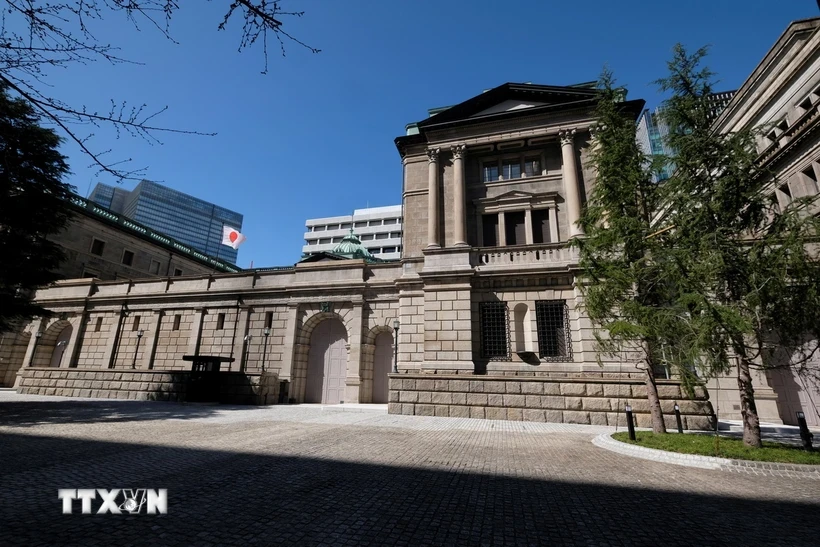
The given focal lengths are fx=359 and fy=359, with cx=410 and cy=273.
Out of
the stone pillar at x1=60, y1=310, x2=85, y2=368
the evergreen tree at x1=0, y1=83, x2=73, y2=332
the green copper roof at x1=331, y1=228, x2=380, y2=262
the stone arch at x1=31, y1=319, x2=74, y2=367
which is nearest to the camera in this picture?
the evergreen tree at x1=0, y1=83, x2=73, y2=332

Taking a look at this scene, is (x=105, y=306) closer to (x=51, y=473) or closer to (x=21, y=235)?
(x=21, y=235)

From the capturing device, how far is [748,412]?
862 centimetres

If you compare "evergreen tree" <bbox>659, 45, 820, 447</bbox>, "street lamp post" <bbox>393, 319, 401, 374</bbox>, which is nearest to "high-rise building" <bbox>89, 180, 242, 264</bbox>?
"street lamp post" <bbox>393, 319, 401, 374</bbox>

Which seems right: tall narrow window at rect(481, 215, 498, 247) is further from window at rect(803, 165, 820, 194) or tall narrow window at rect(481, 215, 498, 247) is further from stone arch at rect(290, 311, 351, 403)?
window at rect(803, 165, 820, 194)

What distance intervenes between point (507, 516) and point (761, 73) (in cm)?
2840

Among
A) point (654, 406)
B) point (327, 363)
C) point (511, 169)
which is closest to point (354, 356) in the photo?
point (327, 363)

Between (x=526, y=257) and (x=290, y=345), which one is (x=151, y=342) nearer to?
(x=290, y=345)

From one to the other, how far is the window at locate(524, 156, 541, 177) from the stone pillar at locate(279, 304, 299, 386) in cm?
1638

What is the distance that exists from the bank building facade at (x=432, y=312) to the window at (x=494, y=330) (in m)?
0.05

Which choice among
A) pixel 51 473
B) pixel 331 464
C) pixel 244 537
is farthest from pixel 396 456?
pixel 51 473

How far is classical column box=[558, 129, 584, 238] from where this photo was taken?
19.4 metres

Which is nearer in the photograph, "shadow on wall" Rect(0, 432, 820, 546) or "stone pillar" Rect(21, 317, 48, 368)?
"shadow on wall" Rect(0, 432, 820, 546)

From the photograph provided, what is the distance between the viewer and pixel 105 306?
26734 millimetres

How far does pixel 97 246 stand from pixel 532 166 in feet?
120
